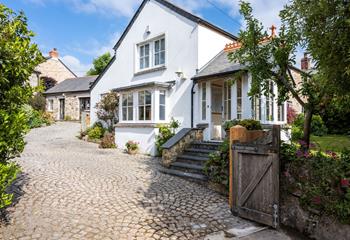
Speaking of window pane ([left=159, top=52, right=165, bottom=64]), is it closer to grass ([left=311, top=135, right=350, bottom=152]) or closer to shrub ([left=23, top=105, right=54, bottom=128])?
grass ([left=311, top=135, right=350, bottom=152])

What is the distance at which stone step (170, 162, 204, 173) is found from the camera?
7.94 meters

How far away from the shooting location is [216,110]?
39.0 ft

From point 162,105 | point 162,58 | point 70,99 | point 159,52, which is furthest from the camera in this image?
point 70,99

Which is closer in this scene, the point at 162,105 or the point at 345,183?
the point at 345,183

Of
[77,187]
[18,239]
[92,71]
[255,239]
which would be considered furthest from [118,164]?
[92,71]

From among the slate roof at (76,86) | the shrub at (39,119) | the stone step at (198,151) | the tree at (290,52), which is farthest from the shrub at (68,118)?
the tree at (290,52)

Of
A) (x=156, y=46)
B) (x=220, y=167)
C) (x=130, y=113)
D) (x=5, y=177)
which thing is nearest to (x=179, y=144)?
(x=220, y=167)

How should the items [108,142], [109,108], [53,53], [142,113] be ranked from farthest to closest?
[53,53] < [109,108] < [108,142] < [142,113]

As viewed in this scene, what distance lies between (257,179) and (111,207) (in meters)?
3.05

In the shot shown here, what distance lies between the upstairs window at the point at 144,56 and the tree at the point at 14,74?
32.5 feet

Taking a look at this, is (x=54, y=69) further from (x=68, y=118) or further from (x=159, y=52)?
(x=159, y=52)

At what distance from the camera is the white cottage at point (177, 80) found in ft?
35.4

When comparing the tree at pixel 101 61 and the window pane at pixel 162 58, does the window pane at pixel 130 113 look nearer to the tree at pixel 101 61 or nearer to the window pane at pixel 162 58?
the window pane at pixel 162 58

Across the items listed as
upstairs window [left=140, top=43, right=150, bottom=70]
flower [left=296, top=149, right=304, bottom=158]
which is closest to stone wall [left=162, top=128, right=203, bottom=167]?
flower [left=296, top=149, right=304, bottom=158]
